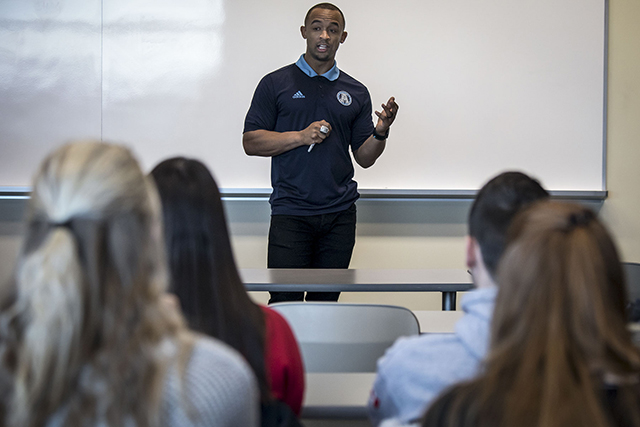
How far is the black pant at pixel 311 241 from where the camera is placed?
289 centimetres

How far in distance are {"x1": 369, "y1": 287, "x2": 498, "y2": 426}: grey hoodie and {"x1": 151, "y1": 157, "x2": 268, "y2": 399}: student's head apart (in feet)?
0.75

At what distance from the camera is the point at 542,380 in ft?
2.22

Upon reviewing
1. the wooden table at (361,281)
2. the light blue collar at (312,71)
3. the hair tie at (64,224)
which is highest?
the light blue collar at (312,71)

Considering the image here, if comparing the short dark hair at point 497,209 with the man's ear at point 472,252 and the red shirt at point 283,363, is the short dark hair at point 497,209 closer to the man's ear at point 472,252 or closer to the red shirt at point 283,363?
the man's ear at point 472,252

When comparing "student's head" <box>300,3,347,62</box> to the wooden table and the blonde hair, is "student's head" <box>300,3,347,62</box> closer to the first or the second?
the wooden table

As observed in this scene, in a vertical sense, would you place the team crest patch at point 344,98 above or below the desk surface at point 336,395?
above

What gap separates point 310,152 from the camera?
2924mm

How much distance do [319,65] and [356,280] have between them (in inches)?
48.7

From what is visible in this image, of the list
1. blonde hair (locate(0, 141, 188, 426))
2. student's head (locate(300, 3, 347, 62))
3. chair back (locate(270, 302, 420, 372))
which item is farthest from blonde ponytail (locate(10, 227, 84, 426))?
student's head (locate(300, 3, 347, 62))

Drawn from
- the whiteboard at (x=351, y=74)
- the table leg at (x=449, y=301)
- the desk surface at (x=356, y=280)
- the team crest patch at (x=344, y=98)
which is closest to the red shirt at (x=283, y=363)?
the desk surface at (x=356, y=280)

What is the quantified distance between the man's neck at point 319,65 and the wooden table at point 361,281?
1.08 metres

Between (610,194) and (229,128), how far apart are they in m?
Result: 2.39

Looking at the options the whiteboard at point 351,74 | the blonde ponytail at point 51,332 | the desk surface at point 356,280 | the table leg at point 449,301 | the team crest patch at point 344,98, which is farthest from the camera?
the whiteboard at point 351,74

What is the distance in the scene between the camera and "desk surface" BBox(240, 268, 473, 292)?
216 centimetres
